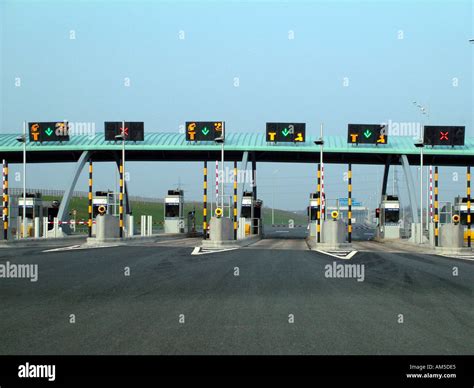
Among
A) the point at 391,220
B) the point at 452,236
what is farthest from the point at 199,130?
the point at 452,236

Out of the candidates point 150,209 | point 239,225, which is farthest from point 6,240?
point 150,209

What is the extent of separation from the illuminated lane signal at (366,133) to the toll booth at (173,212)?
598 inches

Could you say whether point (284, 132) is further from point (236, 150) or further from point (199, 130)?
point (199, 130)

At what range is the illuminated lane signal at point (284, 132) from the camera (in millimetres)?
44219

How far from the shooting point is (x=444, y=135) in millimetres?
43844

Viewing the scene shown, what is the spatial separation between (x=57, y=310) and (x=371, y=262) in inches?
477

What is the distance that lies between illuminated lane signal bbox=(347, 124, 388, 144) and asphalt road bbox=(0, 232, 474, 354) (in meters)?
28.6

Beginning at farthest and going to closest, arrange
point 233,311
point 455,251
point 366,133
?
point 366,133, point 455,251, point 233,311

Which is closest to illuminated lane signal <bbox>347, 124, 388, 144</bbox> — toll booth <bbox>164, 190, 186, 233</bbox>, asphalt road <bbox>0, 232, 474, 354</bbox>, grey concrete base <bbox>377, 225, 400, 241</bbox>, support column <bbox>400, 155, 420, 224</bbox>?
support column <bbox>400, 155, 420, 224</bbox>

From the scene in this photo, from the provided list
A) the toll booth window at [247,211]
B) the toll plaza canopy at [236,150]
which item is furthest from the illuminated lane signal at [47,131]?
the toll booth window at [247,211]

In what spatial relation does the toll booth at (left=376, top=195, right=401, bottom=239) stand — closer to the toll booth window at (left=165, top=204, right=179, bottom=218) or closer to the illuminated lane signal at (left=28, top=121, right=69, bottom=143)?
the toll booth window at (left=165, top=204, right=179, bottom=218)

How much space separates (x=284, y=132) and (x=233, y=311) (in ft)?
118

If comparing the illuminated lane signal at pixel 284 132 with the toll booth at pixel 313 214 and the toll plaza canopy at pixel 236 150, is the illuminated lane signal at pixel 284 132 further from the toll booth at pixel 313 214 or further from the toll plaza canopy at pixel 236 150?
the toll booth at pixel 313 214
